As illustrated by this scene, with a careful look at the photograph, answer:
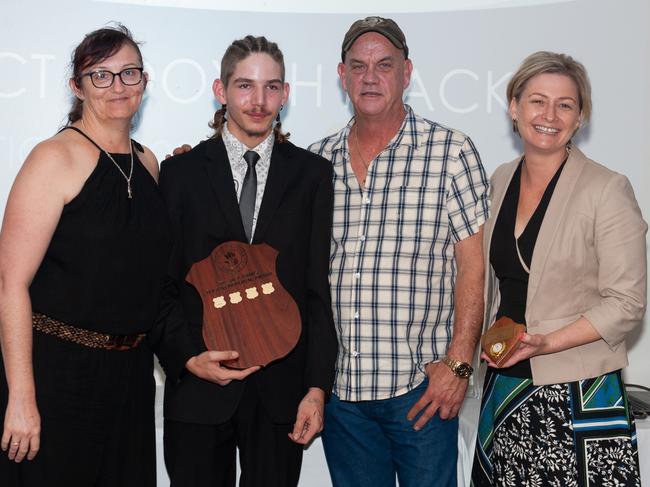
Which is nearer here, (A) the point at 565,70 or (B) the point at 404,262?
(A) the point at 565,70

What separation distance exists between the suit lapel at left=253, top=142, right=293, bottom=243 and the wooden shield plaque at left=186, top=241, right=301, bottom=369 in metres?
0.09

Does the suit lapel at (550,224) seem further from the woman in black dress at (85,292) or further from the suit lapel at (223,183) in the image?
the woman in black dress at (85,292)

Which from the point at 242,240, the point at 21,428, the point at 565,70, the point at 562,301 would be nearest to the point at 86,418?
the point at 21,428

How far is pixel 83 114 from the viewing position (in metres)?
2.57

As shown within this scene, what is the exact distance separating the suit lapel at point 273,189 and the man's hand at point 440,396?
2.37 ft

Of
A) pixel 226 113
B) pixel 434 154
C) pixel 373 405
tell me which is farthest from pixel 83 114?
pixel 373 405

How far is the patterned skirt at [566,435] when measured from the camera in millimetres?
2400

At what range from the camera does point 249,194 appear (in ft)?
8.59

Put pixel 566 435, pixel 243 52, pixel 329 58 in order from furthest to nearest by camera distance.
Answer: pixel 329 58 → pixel 243 52 → pixel 566 435

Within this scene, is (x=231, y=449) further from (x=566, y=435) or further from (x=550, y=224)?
(x=550, y=224)

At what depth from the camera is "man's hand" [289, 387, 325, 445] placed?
2580mm

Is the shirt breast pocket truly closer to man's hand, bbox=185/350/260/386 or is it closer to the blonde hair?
the blonde hair

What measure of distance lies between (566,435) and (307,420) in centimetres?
75

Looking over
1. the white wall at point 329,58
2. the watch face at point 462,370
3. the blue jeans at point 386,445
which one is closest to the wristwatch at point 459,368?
the watch face at point 462,370
